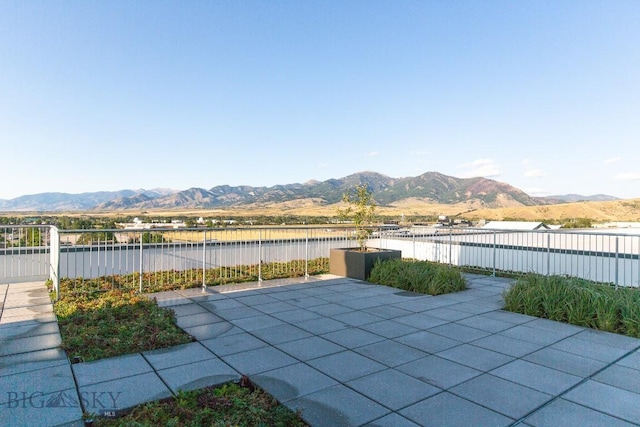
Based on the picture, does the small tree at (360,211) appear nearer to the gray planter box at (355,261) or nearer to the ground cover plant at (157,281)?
the gray planter box at (355,261)

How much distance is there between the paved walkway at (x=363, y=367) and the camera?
2.77 m

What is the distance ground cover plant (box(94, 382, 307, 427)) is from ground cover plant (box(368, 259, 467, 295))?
4882 mm

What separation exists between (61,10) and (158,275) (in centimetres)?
914

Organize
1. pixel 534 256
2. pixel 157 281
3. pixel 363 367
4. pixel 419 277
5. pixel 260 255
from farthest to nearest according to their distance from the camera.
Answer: pixel 534 256
pixel 157 281
pixel 260 255
pixel 419 277
pixel 363 367

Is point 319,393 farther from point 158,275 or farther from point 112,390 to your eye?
point 158,275

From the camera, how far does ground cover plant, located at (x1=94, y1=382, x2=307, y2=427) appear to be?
254cm

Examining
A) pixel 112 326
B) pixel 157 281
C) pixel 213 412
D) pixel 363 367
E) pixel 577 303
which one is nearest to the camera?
pixel 213 412

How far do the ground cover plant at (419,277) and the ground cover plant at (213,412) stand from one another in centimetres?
488

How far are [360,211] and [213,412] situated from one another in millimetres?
6650

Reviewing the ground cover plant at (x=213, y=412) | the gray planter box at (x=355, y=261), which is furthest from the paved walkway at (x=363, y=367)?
the gray planter box at (x=355, y=261)

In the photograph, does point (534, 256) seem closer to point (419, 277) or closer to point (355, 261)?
point (419, 277)

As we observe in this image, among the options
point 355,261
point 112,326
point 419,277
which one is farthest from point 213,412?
point 355,261

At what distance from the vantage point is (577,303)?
17.4 ft

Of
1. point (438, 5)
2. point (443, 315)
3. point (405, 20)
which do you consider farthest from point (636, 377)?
point (405, 20)
